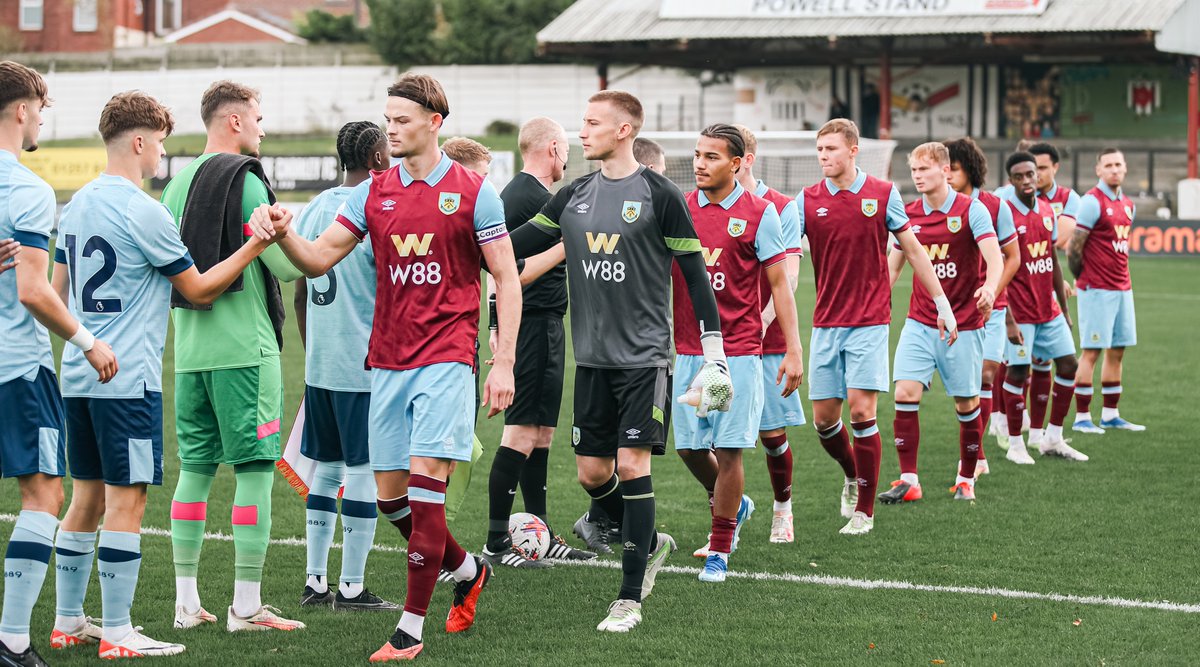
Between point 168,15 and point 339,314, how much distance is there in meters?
65.4

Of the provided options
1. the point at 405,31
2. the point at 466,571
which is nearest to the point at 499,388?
the point at 466,571

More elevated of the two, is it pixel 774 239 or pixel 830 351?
pixel 774 239

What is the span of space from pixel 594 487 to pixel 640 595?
101 centimetres

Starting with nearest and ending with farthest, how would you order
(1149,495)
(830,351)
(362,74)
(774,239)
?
(774,239) < (830,351) < (1149,495) < (362,74)

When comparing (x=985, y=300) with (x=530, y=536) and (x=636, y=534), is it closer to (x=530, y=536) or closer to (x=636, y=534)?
(x=530, y=536)

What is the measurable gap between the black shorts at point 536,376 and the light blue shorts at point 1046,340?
4.61m

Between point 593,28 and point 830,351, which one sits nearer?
point 830,351

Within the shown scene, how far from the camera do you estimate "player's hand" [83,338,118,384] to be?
5070 mm

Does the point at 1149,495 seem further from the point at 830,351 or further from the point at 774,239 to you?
the point at 774,239

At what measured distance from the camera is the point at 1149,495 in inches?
349

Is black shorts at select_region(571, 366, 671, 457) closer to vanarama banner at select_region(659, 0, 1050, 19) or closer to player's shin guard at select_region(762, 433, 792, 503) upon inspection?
player's shin guard at select_region(762, 433, 792, 503)

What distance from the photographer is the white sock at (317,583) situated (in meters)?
6.41

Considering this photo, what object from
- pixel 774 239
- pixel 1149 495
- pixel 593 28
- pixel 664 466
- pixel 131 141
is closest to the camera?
pixel 131 141

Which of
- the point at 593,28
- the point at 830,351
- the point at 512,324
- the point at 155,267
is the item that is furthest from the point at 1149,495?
the point at 593,28
